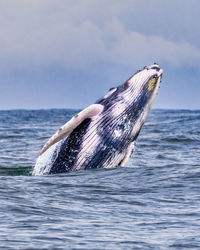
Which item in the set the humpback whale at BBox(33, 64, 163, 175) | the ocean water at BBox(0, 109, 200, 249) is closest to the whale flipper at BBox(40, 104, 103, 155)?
the humpback whale at BBox(33, 64, 163, 175)

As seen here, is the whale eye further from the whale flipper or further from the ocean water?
the ocean water

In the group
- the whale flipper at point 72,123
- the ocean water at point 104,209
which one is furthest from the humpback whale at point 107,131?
the ocean water at point 104,209

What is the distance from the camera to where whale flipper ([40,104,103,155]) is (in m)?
10.9

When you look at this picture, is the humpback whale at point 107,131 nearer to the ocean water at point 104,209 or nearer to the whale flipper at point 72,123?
the whale flipper at point 72,123

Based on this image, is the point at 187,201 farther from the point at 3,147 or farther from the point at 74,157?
the point at 3,147

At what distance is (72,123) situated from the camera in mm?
11156

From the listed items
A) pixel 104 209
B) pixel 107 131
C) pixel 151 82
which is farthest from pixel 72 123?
pixel 104 209

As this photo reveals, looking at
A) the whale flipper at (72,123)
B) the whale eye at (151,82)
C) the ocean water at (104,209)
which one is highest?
the whale eye at (151,82)

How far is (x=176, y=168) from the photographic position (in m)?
13.3

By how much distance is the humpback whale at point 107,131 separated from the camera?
11.9 metres

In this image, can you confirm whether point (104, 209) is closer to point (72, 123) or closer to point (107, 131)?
point (72, 123)

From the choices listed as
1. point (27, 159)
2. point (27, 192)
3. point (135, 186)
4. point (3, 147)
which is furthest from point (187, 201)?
point (3, 147)

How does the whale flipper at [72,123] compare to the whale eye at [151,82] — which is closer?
the whale flipper at [72,123]

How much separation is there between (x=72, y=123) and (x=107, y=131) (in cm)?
107
